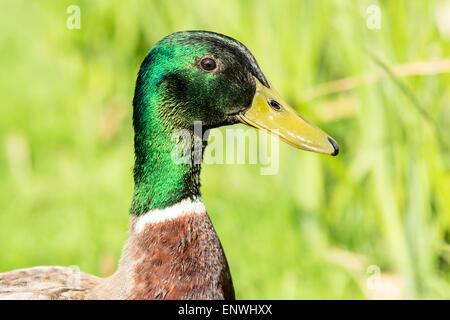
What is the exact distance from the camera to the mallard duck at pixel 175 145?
1940 millimetres

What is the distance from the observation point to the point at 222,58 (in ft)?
6.53

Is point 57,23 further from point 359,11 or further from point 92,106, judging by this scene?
point 359,11

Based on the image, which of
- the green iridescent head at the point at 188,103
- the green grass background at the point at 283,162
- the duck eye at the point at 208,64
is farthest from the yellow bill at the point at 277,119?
the green grass background at the point at 283,162

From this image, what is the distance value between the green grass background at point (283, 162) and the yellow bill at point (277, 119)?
1.85 feet

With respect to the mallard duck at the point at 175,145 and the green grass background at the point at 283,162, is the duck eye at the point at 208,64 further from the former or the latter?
the green grass background at the point at 283,162

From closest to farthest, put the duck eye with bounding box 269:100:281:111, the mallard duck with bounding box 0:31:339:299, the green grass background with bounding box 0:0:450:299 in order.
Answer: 1. the mallard duck with bounding box 0:31:339:299
2. the duck eye with bounding box 269:100:281:111
3. the green grass background with bounding box 0:0:450:299

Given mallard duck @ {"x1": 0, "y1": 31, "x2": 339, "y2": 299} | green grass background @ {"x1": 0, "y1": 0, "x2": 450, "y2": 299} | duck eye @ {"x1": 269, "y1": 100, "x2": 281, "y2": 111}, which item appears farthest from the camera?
green grass background @ {"x1": 0, "y1": 0, "x2": 450, "y2": 299}

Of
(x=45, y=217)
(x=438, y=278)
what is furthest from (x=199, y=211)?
(x=45, y=217)

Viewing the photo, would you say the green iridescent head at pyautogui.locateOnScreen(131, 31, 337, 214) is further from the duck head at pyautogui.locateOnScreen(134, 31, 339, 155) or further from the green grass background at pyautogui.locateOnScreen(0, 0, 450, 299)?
the green grass background at pyautogui.locateOnScreen(0, 0, 450, 299)

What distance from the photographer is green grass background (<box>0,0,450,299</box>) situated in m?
2.87

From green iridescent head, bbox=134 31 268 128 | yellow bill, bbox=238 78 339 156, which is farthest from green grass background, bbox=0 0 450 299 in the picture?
green iridescent head, bbox=134 31 268 128

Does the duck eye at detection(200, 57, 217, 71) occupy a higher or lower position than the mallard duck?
higher
